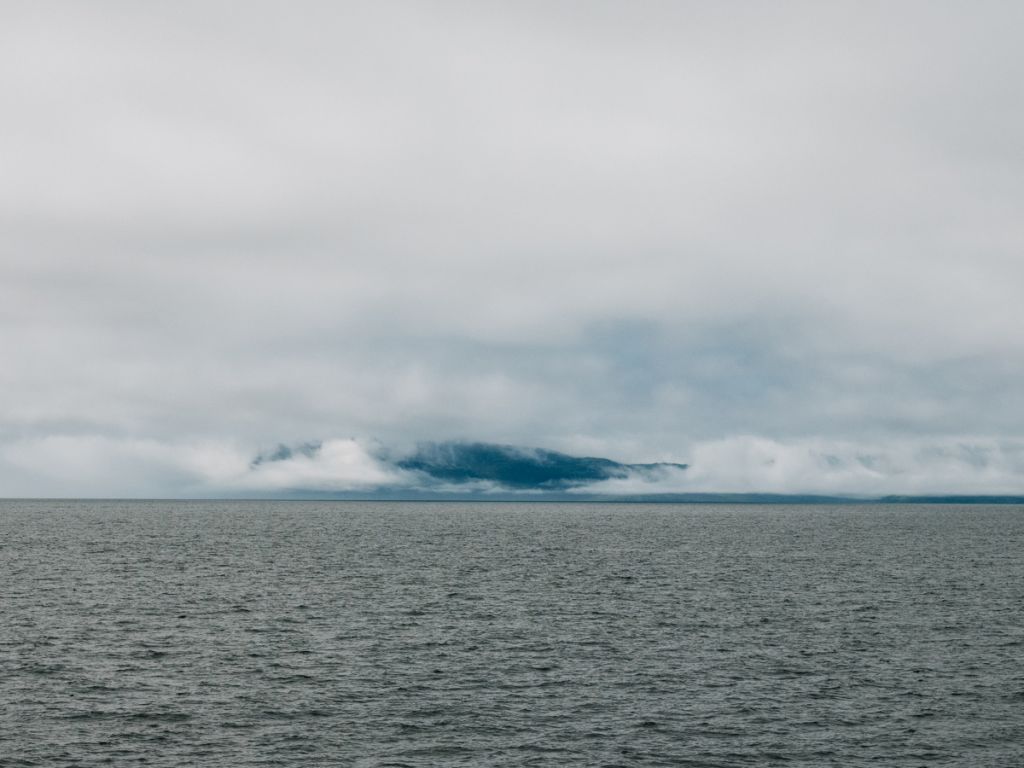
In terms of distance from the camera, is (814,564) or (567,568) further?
(814,564)

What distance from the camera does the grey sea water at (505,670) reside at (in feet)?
153

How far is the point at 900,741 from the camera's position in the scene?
4772cm

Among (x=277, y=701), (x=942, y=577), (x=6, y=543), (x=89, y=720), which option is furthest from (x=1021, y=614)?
(x=6, y=543)

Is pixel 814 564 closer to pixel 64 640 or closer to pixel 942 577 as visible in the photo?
pixel 942 577

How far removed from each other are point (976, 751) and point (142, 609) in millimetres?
70665

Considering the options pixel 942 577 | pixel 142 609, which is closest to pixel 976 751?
pixel 142 609

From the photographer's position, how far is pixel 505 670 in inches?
2461

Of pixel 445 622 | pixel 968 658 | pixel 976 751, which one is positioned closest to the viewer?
pixel 976 751

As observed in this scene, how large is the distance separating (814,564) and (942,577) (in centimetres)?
2351

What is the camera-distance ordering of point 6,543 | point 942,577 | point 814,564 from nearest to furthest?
point 942,577
point 814,564
point 6,543

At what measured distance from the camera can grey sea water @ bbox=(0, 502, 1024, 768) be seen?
4653 centimetres

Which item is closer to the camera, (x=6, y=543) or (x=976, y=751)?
(x=976, y=751)

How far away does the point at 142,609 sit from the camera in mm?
87062

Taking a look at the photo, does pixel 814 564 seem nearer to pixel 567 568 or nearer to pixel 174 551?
pixel 567 568
